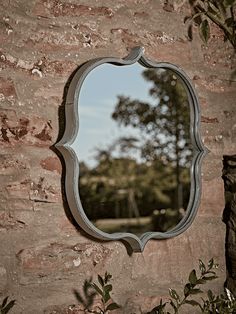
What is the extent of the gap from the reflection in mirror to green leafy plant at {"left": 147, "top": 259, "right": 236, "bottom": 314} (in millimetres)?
219

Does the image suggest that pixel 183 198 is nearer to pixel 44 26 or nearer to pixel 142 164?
pixel 142 164

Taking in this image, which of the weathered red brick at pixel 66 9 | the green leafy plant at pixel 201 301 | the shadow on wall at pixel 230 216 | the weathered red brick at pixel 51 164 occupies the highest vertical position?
the weathered red brick at pixel 66 9

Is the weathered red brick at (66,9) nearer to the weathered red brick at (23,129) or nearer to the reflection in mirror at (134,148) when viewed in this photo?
the reflection in mirror at (134,148)

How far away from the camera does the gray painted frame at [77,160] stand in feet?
5.51

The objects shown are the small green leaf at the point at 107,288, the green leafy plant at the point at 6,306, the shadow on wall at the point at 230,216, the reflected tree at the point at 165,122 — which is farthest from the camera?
the shadow on wall at the point at 230,216

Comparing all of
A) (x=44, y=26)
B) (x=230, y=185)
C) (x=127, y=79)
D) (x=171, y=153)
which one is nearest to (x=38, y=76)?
(x=44, y=26)

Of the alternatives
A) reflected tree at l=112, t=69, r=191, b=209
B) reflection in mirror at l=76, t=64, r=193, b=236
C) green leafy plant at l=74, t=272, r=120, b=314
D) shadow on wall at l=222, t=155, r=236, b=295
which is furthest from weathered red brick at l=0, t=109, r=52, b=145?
shadow on wall at l=222, t=155, r=236, b=295

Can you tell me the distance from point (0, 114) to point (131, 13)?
0.64 metres

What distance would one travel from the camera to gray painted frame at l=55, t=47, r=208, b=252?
5.51 ft

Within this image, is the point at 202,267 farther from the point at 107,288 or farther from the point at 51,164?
the point at 51,164

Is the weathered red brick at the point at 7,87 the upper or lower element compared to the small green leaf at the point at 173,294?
upper

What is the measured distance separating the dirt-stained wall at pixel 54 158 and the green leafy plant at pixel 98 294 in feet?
0.10

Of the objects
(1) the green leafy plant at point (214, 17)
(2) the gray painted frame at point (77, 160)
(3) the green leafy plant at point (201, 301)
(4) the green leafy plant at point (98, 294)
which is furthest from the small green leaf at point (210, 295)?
(1) the green leafy plant at point (214, 17)

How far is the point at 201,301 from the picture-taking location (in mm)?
2021
